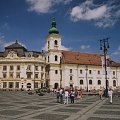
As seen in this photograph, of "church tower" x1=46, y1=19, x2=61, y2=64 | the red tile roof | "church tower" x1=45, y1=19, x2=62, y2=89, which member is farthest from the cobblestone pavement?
the red tile roof

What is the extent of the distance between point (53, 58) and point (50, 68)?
3250 mm

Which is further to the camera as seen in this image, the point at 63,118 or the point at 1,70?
the point at 1,70

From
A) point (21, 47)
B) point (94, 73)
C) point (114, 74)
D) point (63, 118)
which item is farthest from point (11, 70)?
point (63, 118)

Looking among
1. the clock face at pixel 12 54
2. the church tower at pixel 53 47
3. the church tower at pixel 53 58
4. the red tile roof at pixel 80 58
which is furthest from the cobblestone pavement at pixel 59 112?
the red tile roof at pixel 80 58

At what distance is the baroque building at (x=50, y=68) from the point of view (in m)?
76.4

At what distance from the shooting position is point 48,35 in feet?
272

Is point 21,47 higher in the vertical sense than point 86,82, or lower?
higher

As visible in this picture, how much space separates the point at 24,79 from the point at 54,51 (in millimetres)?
12918

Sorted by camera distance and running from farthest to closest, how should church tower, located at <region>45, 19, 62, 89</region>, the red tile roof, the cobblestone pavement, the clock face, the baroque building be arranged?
the red tile roof, church tower, located at <region>45, 19, 62, 89</region>, the clock face, the baroque building, the cobblestone pavement

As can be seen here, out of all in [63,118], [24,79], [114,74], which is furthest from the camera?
[114,74]

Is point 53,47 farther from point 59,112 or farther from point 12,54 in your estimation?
point 59,112

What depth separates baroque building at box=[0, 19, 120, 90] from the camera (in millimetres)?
76438

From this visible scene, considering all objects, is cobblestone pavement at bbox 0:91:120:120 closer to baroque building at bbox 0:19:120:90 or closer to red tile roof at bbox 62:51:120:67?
baroque building at bbox 0:19:120:90

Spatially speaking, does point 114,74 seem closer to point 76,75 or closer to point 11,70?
point 76,75
